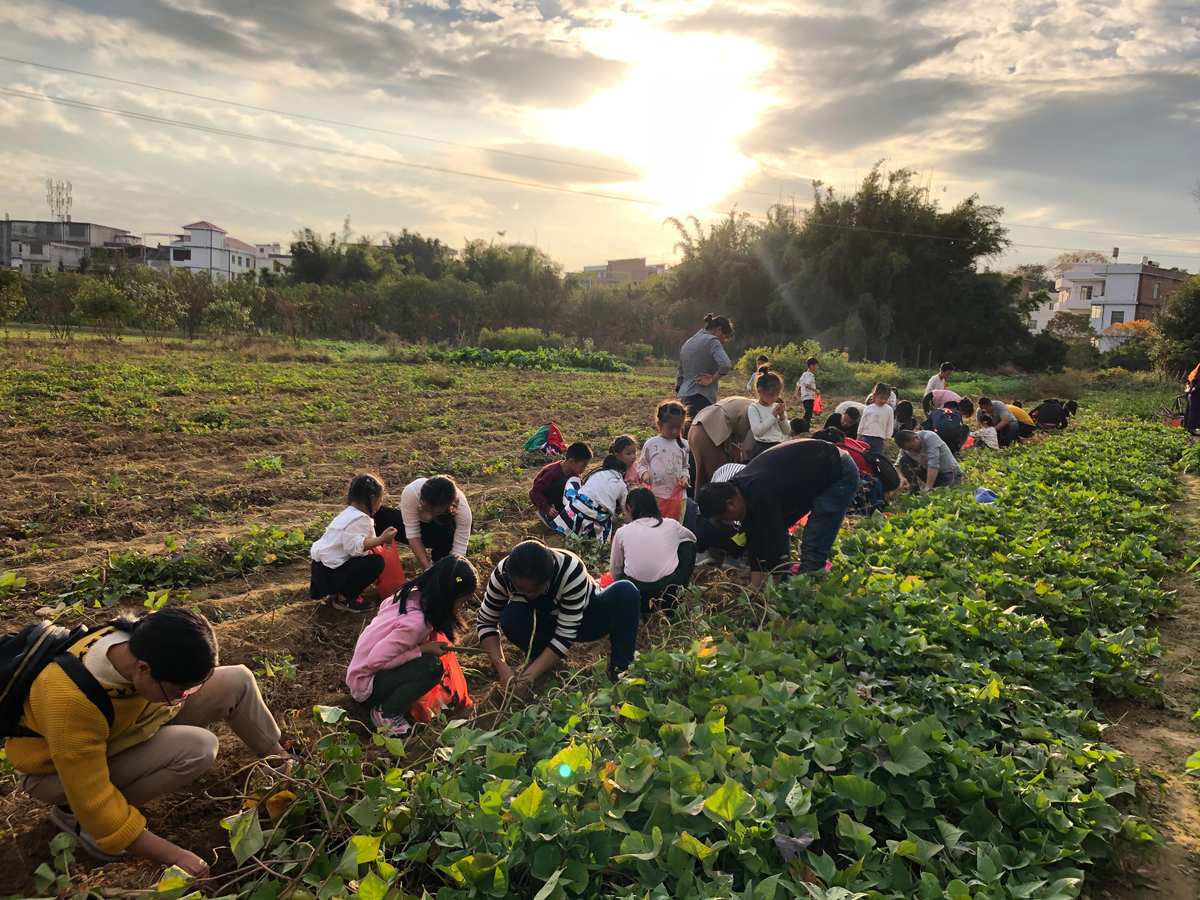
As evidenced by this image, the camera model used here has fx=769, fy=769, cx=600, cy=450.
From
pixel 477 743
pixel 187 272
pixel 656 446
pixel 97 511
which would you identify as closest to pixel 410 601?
pixel 477 743

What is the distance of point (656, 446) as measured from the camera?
5.93 meters

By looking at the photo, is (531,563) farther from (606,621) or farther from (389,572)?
Result: (389,572)

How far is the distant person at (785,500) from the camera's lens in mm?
4551

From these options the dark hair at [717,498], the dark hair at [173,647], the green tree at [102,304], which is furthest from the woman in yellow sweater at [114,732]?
the green tree at [102,304]

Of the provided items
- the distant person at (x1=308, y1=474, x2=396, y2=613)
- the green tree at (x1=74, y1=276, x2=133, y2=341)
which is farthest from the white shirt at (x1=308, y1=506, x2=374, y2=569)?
the green tree at (x1=74, y1=276, x2=133, y2=341)

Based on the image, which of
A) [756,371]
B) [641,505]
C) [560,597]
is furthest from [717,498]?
[756,371]

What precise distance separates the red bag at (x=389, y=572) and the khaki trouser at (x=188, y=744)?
1766 millimetres

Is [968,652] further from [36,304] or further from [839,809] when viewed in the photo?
[36,304]

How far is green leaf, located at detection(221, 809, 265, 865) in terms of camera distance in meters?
2.20

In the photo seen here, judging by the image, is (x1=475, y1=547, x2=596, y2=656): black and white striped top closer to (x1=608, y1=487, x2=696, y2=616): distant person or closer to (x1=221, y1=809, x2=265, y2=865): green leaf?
(x1=608, y1=487, x2=696, y2=616): distant person

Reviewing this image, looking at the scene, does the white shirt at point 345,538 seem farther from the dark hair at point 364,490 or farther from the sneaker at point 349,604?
the sneaker at point 349,604

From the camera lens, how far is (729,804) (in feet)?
Result: 7.04

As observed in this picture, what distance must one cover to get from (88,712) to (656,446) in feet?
13.7

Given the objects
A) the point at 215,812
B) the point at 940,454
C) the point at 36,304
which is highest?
the point at 36,304
